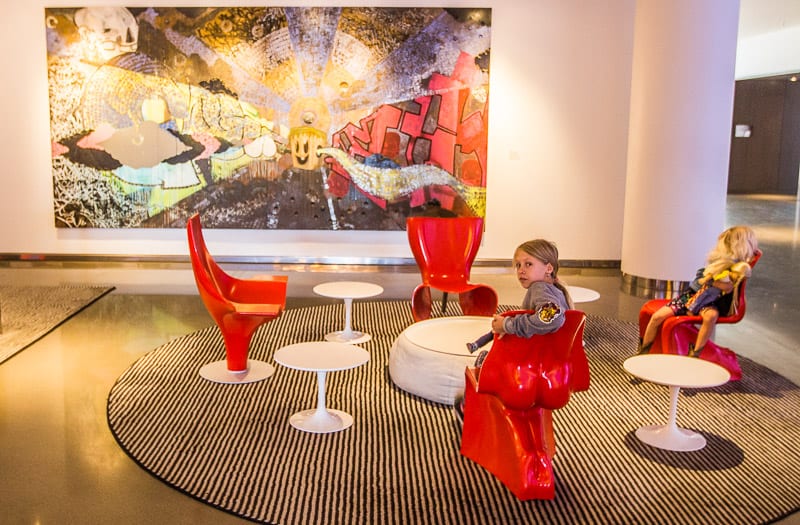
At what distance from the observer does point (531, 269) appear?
3.85m

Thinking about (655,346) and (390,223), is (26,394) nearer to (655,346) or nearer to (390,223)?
(655,346)

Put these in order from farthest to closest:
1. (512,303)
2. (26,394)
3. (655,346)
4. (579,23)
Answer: (579,23) < (512,303) < (655,346) < (26,394)

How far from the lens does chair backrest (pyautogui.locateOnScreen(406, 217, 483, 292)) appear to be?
6.91 m

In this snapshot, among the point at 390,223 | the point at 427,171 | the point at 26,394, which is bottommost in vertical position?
the point at 26,394

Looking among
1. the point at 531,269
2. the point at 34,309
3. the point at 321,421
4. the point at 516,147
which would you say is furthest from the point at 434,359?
the point at 516,147

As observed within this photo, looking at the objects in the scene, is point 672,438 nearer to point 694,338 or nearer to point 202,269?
point 694,338

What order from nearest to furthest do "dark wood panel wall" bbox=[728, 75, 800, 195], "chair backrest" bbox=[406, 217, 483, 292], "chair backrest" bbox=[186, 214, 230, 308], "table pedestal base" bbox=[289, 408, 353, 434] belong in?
"table pedestal base" bbox=[289, 408, 353, 434], "chair backrest" bbox=[186, 214, 230, 308], "chair backrest" bbox=[406, 217, 483, 292], "dark wood panel wall" bbox=[728, 75, 800, 195]

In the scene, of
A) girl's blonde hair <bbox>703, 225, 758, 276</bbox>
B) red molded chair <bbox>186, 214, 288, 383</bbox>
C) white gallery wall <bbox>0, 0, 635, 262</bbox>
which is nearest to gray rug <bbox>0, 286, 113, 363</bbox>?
red molded chair <bbox>186, 214, 288, 383</bbox>

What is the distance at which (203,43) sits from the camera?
963 cm

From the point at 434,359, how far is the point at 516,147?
5373mm

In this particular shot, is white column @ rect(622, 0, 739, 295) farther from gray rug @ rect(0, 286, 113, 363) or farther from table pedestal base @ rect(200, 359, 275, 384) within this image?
gray rug @ rect(0, 286, 113, 363)

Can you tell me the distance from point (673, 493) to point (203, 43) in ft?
25.4

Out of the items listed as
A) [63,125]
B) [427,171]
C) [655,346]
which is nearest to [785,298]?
[655,346]

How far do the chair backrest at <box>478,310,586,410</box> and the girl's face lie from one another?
0.86ft
